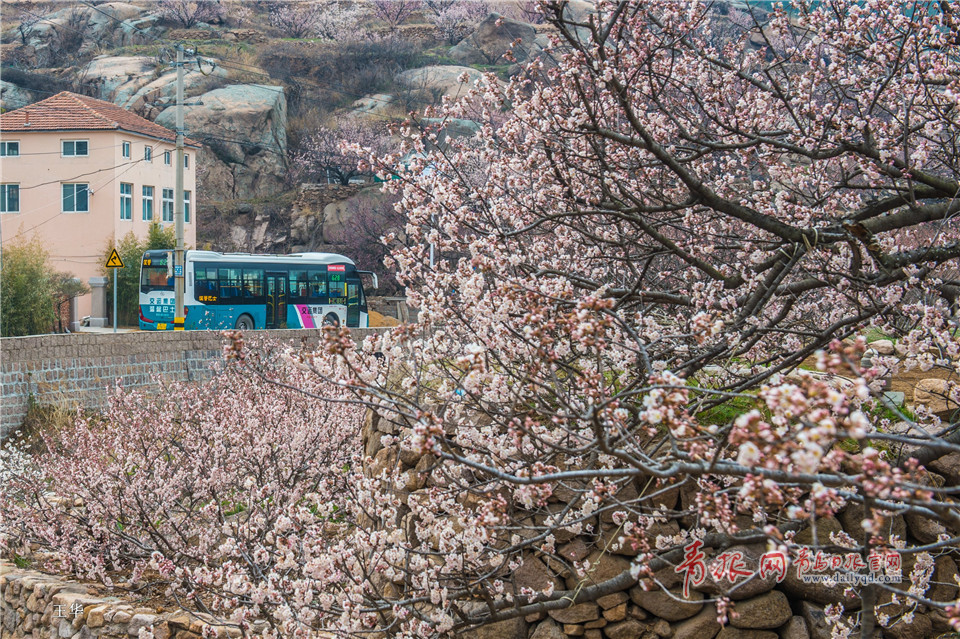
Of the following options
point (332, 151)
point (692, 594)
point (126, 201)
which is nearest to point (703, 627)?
point (692, 594)

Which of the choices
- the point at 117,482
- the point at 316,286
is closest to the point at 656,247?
the point at 117,482

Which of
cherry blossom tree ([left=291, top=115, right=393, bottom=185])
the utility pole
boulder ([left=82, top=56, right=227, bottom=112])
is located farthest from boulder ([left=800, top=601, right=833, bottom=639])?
boulder ([left=82, top=56, right=227, bottom=112])

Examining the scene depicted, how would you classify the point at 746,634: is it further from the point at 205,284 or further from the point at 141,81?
the point at 141,81

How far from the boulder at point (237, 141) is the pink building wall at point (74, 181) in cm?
735

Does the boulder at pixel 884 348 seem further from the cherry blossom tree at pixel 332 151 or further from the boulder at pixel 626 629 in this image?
the cherry blossom tree at pixel 332 151

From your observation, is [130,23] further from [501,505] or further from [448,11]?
[501,505]

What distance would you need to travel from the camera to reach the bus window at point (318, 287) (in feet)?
74.8

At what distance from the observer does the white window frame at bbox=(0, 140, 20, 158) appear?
29703mm

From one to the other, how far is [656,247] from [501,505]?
2.22 meters

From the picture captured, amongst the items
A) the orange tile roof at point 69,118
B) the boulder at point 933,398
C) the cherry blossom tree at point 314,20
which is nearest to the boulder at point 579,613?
the boulder at point 933,398

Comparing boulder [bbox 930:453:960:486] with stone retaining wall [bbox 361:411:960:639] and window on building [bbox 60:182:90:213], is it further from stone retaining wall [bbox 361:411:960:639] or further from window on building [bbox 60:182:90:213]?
window on building [bbox 60:182:90:213]

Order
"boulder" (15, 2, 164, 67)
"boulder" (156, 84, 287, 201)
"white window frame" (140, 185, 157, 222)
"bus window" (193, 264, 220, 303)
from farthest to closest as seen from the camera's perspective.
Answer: "boulder" (15, 2, 164, 67)
"boulder" (156, 84, 287, 201)
"white window frame" (140, 185, 157, 222)
"bus window" (193, 264, 220, 303)

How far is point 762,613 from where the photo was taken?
4.02 meters

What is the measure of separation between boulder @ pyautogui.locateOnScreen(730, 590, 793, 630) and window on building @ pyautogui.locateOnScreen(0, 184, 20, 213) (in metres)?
33.6
